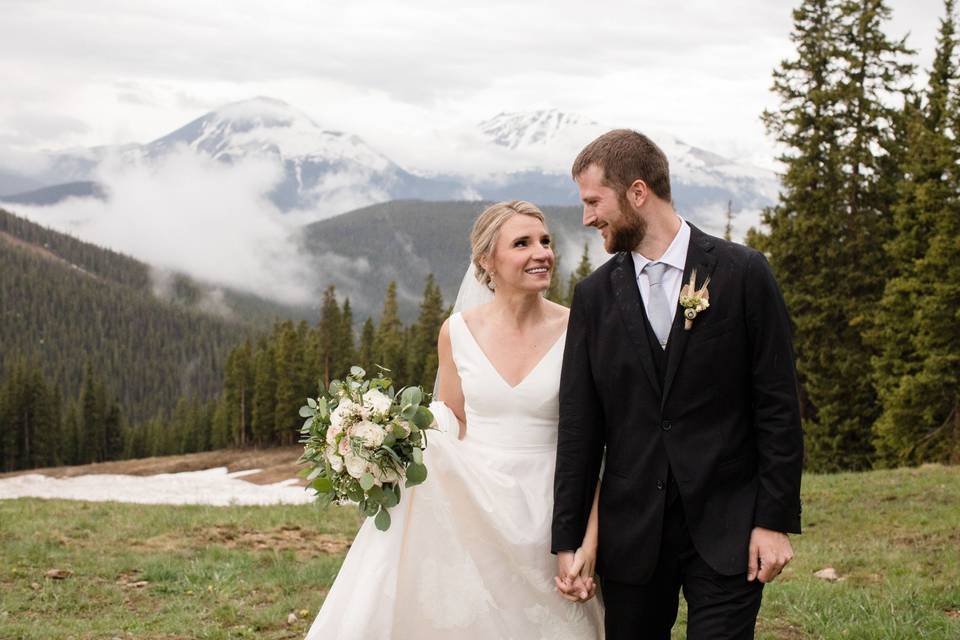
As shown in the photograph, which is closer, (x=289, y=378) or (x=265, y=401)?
(x=289, y=378)

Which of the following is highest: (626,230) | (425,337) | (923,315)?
(626,230)

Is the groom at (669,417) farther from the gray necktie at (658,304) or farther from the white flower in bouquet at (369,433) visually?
the white flower in bouquet at (369,433)

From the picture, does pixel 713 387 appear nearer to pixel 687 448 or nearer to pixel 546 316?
pixel 687 448

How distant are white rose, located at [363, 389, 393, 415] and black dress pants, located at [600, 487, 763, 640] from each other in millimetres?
1450

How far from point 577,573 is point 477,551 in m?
0.87

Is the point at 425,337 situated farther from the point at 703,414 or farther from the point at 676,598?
the point at 703,414

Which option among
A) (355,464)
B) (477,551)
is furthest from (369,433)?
(477,551)

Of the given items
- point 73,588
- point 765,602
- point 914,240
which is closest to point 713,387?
point 765,602

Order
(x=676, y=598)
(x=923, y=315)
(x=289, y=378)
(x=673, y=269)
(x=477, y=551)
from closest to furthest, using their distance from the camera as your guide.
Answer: (x=673, y=269)
(x=676, y=598)
(x=477, y=551)
(x=923, y=315)
(x=289, y=378)

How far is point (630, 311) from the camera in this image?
4.20m

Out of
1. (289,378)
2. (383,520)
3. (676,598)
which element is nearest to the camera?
(676,598)

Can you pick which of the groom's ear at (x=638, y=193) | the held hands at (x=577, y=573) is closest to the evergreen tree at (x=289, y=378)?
the held hands at (x=577, y=573)

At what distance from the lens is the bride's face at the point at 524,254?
5.23 m

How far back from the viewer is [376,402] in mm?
4816
